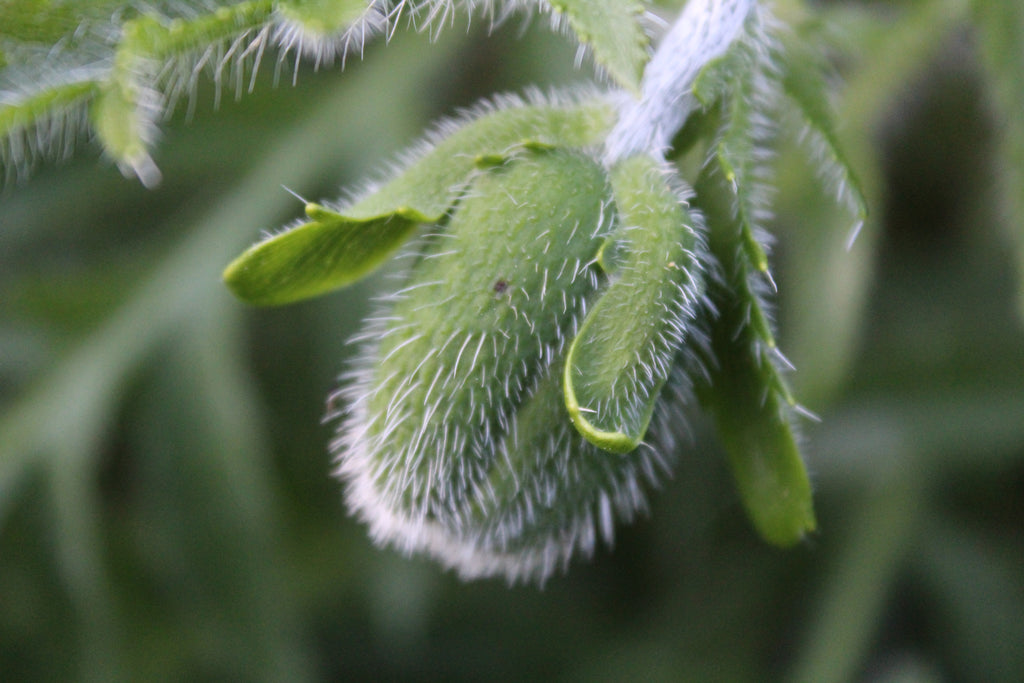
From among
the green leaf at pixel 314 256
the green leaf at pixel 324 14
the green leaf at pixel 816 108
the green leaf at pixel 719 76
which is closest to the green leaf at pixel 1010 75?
the green leaf at pixel 816 108

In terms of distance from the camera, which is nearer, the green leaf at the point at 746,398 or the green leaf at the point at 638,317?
the green leaf at the point at 638,317

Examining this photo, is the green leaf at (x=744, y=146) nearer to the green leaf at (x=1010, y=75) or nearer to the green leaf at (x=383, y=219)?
the green leaf at (x=383, y=219)

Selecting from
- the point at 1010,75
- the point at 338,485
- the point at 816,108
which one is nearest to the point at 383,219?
the point at 816,108

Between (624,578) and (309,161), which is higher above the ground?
(309,161)

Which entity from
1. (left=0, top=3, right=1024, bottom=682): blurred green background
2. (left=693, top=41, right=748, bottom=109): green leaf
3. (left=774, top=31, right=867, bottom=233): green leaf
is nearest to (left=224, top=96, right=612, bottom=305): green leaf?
(left=693, top=41, right=748, bottom=109): green leaf

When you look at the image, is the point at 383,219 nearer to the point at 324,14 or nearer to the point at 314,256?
the point at 314,256

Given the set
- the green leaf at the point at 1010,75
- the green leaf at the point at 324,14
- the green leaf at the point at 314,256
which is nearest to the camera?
the green leaf at the point at 324,14

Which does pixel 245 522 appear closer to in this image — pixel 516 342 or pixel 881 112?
pixel 516 342

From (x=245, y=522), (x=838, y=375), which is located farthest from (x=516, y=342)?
(x=245, y=522)
